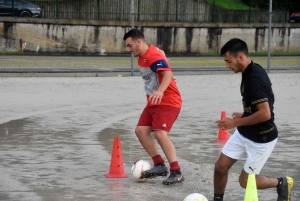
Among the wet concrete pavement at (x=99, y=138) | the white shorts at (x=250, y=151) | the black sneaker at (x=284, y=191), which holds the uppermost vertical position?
the white shorts at (x=250, y=151)

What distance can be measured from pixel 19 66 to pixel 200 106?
1303cm

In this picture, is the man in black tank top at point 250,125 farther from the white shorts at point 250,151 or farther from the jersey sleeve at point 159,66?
the jersey sleeve at point 159,66

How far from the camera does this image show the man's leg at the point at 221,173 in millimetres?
7149

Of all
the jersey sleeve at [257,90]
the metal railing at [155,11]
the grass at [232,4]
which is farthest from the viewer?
the grass at [232,4]

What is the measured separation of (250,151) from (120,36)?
33.5m

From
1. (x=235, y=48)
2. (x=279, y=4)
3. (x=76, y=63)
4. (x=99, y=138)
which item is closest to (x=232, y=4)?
(x=279, y=4)

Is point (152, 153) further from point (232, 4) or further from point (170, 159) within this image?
point (232, 4)

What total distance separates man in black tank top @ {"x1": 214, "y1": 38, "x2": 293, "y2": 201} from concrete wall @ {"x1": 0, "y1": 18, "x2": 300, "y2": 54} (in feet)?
104

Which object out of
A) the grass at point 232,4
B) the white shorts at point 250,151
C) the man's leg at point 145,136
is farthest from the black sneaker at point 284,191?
the grass at point 232,4

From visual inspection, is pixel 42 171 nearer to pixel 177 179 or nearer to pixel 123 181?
pixel 123 181

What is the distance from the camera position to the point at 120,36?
40219mm

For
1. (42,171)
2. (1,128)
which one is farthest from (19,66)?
(42,171)

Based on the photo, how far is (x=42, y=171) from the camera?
9.32 m

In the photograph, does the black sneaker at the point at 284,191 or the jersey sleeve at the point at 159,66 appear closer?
the black sneaker at the point at 284,191
